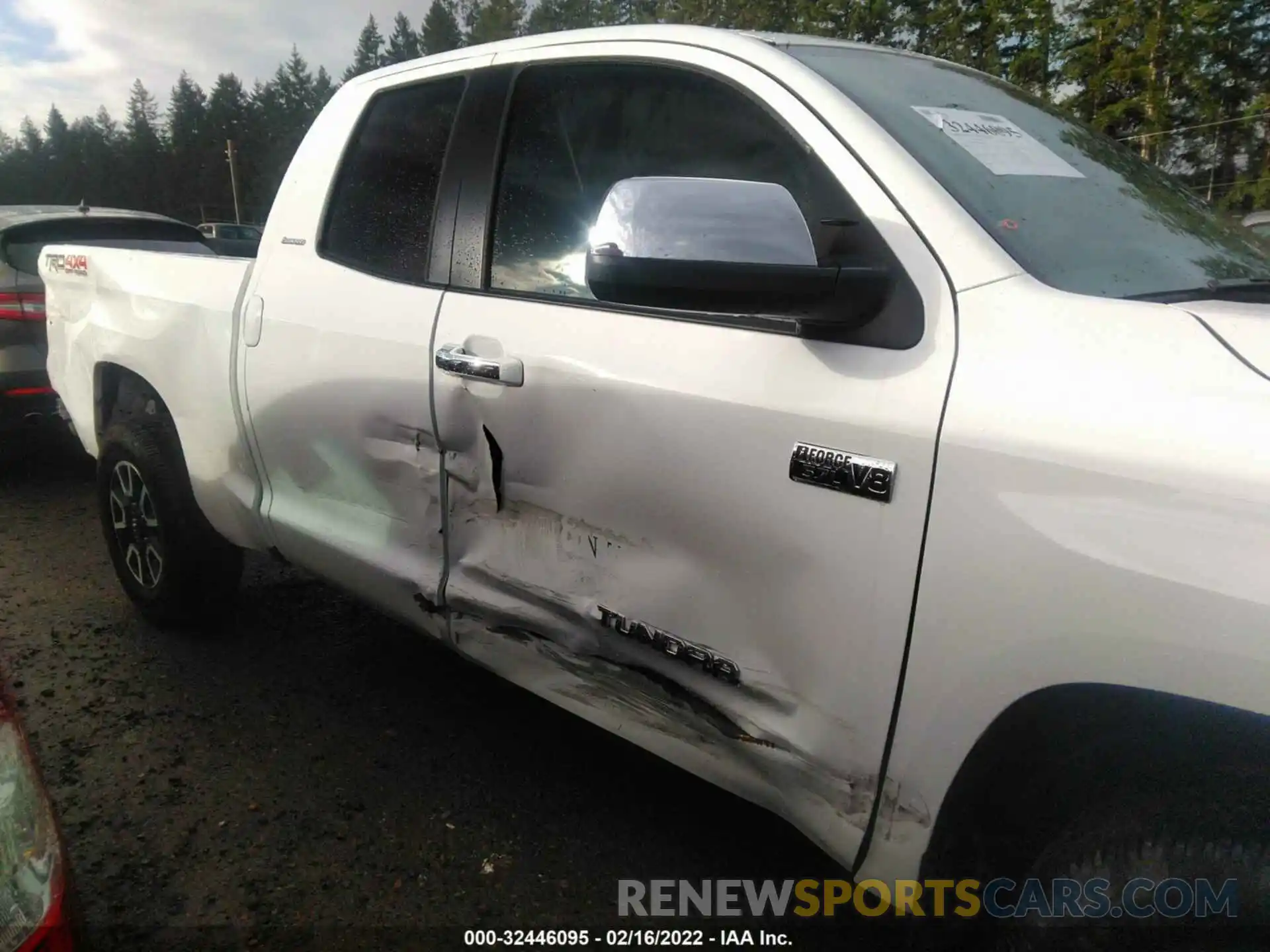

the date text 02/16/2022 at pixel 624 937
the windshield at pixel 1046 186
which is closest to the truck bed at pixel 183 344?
the date text 02/16/2022 at pixel 624 937

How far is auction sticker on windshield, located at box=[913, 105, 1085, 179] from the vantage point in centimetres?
183

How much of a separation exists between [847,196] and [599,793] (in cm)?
172

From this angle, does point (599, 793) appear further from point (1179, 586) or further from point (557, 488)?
point (1179, 586)

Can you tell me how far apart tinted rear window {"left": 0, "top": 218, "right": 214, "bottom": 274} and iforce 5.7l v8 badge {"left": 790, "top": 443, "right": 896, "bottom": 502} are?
15.6ft

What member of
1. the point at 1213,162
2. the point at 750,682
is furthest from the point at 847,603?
the point at 1213,162


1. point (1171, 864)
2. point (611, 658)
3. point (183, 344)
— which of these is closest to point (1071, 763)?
point (1171, 864)

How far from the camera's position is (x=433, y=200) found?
2486 millimetres

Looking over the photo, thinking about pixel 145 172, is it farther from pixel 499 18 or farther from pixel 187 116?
pixel 499 18

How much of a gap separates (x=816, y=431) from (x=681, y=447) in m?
0.29

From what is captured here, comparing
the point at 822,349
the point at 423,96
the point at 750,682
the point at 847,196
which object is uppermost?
the point at 423,96

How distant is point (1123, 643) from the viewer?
1.26 metres

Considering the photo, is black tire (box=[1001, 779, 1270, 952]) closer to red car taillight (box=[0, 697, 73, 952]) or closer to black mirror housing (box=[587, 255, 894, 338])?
black mirror housing (box=[587, 255, 894, 338])

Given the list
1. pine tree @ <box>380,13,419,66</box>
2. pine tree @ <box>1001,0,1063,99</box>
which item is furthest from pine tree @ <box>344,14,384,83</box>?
pine tree @ <box>1001,0,1063,99</box>

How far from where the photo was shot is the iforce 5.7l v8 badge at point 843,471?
59.3 inches
